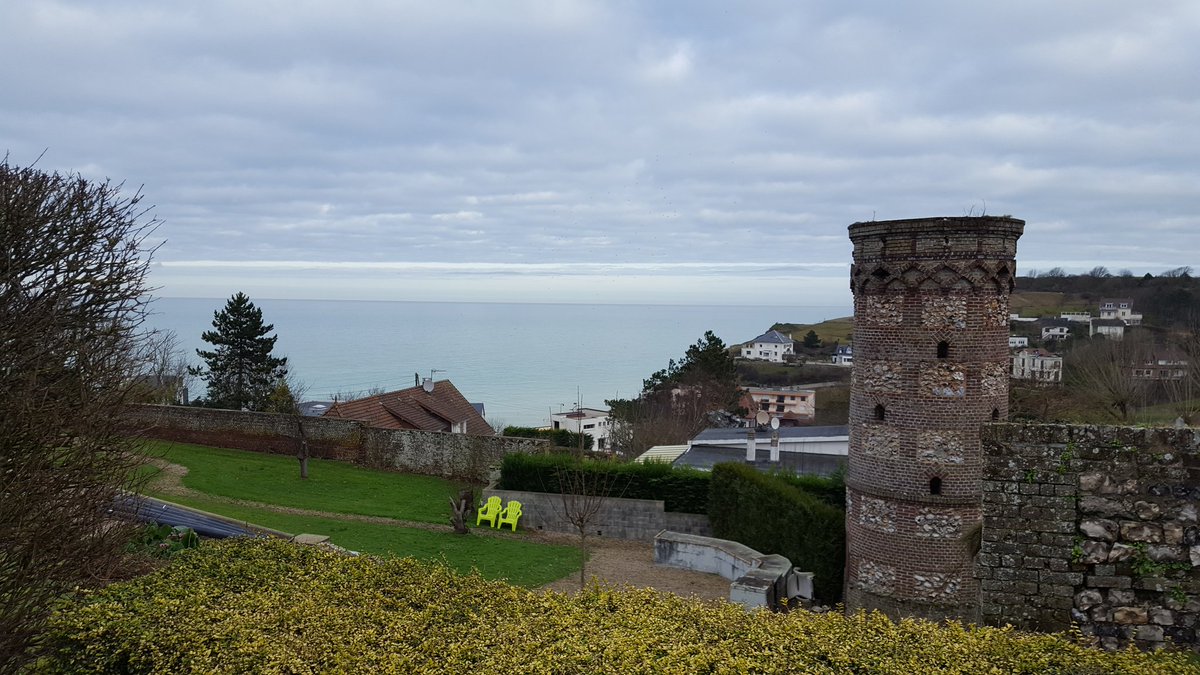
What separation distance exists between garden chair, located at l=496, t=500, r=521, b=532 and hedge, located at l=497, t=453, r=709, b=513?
1.14 m

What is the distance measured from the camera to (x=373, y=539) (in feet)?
59.0

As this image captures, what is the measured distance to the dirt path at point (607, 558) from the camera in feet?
54.0

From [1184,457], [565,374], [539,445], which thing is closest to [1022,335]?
[565,374]

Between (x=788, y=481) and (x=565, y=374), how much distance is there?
8572cm

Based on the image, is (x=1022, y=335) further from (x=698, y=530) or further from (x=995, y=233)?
(x=995, y=233)

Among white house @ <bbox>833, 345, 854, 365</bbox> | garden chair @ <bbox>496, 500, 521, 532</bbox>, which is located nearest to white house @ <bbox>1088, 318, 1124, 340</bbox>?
white house @ <bbox>833, 345, 854, 365</bbox>

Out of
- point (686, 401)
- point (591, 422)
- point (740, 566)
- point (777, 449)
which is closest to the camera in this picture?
point (740, 566)

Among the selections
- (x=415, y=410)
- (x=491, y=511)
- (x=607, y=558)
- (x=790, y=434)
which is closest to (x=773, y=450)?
(x=790, y=434)

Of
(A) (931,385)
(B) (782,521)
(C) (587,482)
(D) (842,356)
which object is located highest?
(D) (842,356)

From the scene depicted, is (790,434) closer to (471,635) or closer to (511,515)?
(511,515)

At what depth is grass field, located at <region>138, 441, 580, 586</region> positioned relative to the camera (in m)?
17.4

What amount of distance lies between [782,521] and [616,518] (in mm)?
5851

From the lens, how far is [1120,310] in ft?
237

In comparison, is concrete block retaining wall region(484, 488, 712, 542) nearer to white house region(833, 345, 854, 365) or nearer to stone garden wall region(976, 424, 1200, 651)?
stone garden wall region(976, 424, 1200, 651)
